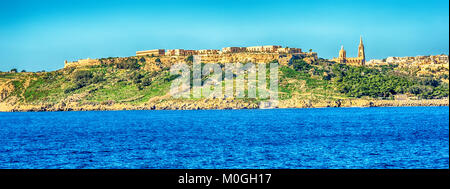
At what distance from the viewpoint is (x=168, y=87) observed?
401 ft

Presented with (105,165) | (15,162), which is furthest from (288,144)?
(15,162)

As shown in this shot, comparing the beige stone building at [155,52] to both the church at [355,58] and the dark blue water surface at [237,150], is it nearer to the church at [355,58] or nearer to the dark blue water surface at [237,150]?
the church at [355,58]

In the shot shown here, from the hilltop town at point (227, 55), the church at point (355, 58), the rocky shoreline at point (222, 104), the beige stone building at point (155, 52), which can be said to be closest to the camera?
the rocky shoreline at point (222, 104)

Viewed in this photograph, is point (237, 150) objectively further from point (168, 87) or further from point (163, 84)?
point (163, 84)

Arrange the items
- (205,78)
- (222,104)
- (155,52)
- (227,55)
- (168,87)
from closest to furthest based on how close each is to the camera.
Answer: (222,104)
(168,87)
(205,78)
(227,55)
(155,52)

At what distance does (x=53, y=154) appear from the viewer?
36312mm

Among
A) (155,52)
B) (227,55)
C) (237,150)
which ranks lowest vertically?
(237,150)

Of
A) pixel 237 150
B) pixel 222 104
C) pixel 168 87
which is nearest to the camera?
pixel 237 150

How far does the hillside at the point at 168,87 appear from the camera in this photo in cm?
11519

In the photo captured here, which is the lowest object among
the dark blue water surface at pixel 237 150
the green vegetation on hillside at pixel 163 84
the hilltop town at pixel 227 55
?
the dark blue water surface at pixel 237 150

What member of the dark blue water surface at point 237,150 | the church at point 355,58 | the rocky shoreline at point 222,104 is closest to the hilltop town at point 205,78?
the rocky shoreline at point 222,104

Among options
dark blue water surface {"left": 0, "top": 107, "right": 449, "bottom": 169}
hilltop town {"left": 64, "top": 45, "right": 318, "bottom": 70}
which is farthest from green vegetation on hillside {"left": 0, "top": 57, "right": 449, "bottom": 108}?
dark blue water surface {"left": 0, "top": 107, "right": 449, "bottom": 169}

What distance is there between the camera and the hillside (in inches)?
4535

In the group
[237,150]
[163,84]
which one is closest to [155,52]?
[163,84]
